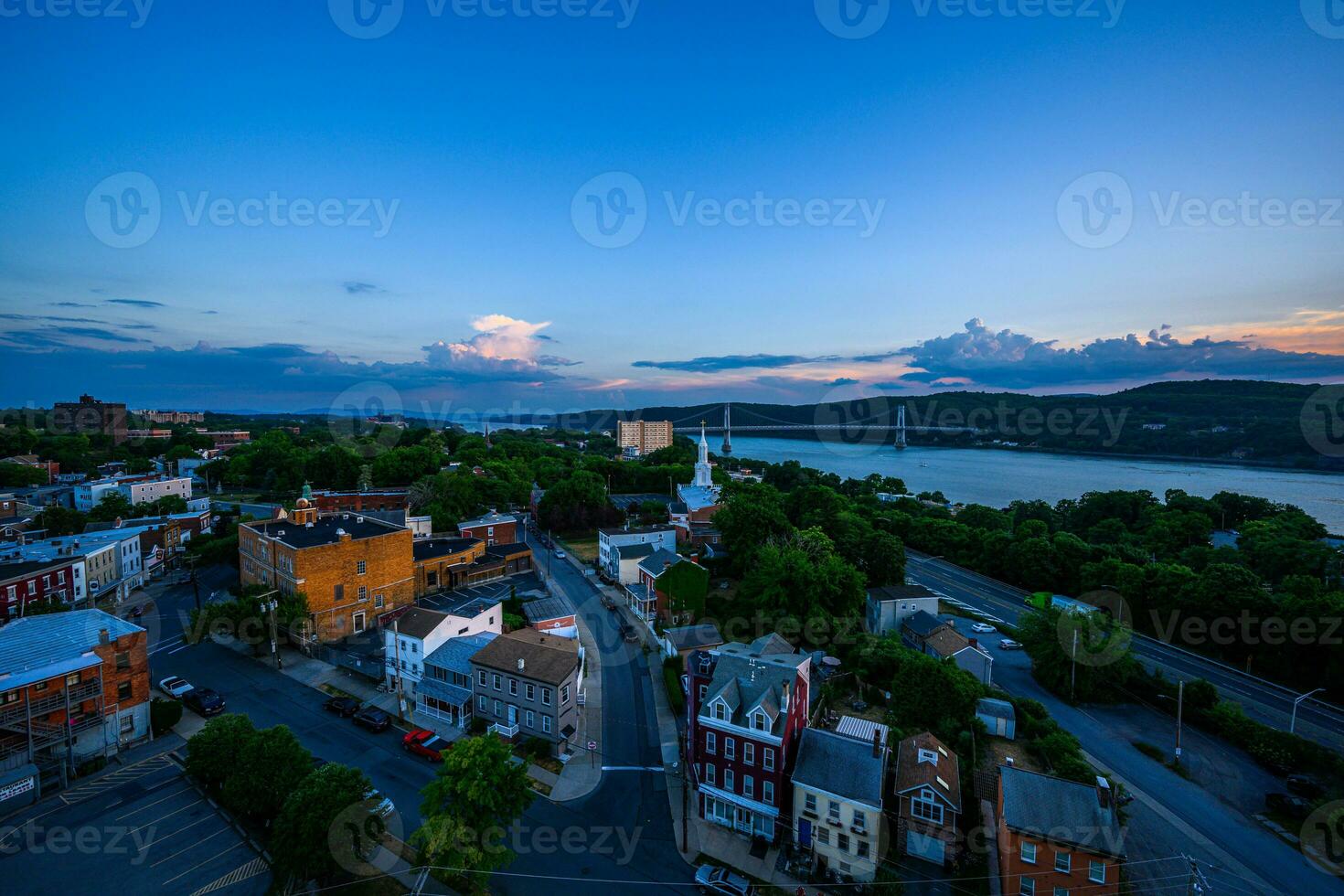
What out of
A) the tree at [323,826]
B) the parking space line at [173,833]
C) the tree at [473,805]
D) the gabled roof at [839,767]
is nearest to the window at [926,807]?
the gabled roof at [839,767]

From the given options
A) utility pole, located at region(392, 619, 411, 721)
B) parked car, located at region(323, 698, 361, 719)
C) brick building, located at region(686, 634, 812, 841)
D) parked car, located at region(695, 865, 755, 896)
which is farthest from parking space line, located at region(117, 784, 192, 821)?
parked car, located at region(695, 865, 755, 896)

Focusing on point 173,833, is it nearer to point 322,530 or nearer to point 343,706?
point 343,706

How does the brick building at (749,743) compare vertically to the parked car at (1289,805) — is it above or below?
above

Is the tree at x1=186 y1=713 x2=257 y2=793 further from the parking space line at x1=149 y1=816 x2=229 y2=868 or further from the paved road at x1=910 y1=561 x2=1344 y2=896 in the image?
the paved road at x1=910 y1=561 x2=1344 y2=896

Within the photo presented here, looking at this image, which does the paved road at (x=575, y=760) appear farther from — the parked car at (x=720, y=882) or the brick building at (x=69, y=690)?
the brick building at (x=69, y=690)

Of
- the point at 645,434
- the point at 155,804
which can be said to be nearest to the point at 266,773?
the point at 155,804
